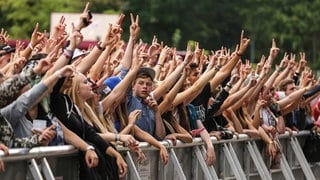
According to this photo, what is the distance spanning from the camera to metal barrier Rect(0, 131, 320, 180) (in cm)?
1022

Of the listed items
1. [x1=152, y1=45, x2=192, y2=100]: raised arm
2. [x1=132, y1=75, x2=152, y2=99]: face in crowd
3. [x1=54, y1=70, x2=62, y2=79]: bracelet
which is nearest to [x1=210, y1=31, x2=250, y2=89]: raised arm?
[x1=152, y1=45, x2=192, y2=100]: raised arm

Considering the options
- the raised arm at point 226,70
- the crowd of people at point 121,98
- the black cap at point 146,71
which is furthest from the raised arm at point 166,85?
the raised arm at point 226,70

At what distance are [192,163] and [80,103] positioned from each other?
2812 millimetres

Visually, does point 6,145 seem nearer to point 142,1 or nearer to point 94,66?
point 94,66

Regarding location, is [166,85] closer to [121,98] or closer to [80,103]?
[121,98]

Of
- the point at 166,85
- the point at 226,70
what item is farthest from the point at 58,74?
the point at 226,70

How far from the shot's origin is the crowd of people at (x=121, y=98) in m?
10.4

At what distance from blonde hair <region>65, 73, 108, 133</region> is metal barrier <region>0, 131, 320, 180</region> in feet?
1.21

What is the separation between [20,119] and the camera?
10383 millimetres

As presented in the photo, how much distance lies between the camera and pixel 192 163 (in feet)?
46.5

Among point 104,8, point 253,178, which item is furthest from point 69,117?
point 104,8

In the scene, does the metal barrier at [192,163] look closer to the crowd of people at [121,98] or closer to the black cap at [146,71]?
the crowd of people at [121,98]

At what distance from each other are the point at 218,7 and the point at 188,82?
2210 inches

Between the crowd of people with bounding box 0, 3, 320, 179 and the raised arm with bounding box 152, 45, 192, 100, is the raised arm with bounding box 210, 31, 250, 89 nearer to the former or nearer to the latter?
the crowd of people with bounding box 0, 3, 320, 179
